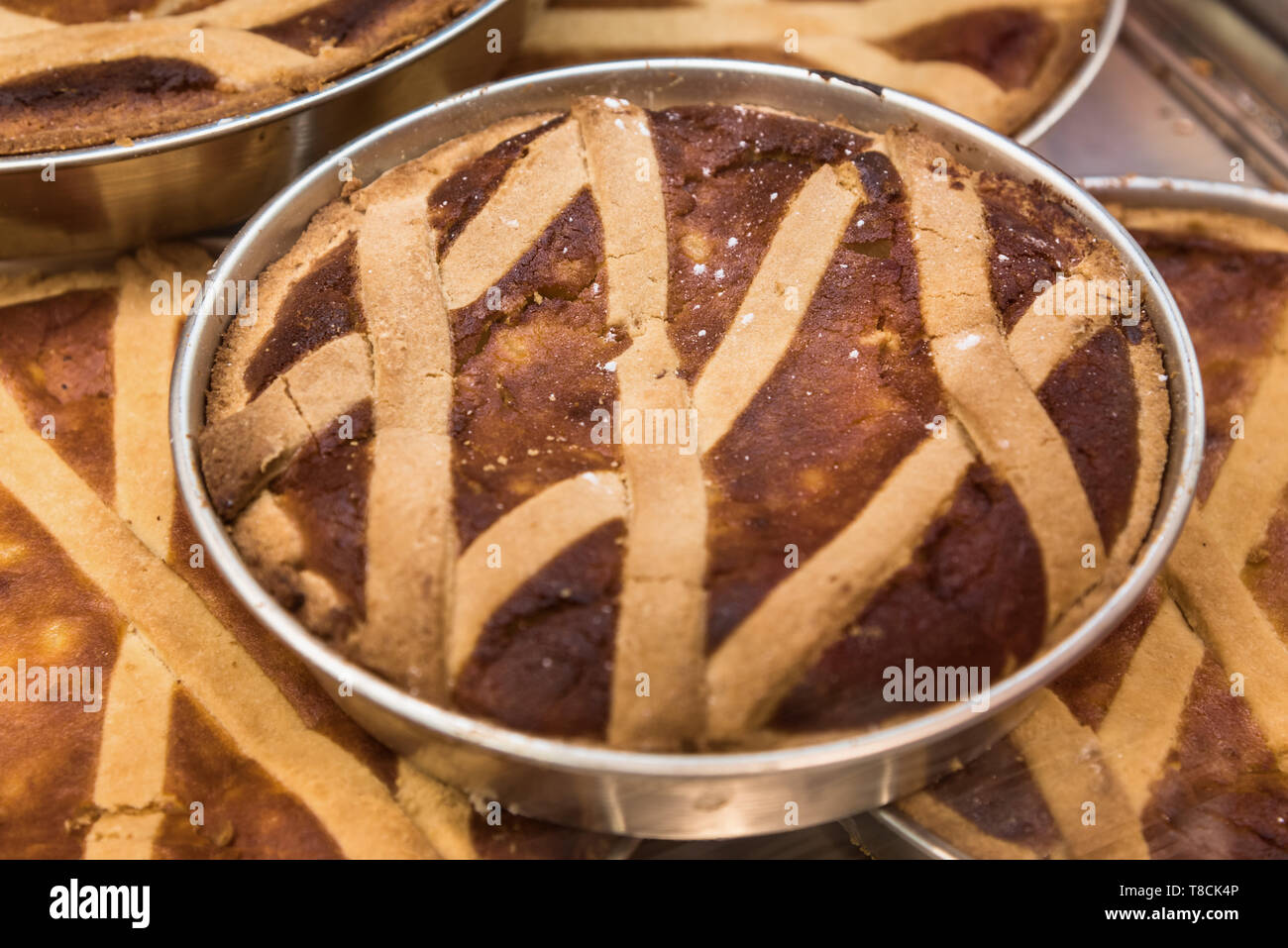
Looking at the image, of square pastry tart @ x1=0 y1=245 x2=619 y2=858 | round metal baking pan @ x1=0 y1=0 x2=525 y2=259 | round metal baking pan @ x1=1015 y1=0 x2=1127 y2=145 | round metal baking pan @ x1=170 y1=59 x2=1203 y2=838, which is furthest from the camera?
round metal baking pan @ x1=1015 y1=0 x2=1127 y2=145

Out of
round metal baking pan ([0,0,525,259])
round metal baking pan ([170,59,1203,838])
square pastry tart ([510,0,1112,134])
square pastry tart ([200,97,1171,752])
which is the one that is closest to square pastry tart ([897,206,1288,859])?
round metal baking pan ([170,59,1203,838])

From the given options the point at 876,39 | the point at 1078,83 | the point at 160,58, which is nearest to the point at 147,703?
the point at 160,58

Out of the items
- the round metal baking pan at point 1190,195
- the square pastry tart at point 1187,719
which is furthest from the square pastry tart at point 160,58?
the square pastry tart at point 1187,719

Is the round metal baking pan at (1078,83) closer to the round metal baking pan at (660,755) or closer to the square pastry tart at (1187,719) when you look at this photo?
the round metal baking pan at (660,755)

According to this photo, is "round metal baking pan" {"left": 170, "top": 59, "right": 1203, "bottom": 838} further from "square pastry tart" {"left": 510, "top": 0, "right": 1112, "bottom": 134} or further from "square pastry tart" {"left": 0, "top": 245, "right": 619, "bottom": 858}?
"square pastry tart" {"left": 510, "top": 0, "right": 1112, "bottom": 134}

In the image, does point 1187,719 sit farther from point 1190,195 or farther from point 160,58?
point 160,58

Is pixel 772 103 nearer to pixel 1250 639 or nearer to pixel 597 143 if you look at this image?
pixel 597 143
